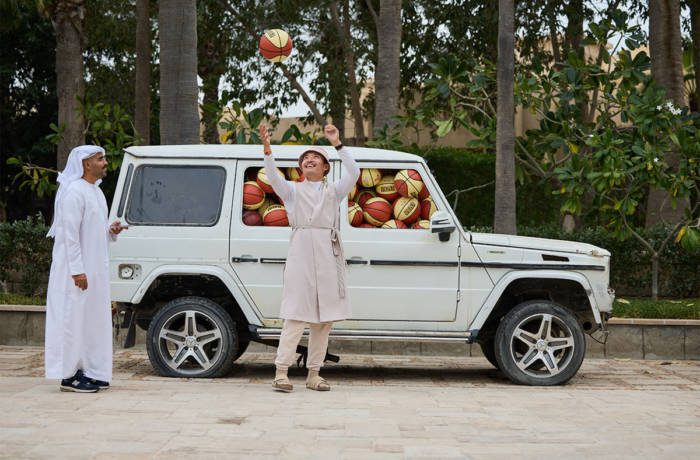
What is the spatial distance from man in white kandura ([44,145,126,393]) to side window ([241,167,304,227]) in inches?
53.2

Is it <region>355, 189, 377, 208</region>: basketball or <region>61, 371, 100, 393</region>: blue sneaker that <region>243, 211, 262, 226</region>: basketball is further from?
<region>61, 371, 100, 393</region>: blue sneaker

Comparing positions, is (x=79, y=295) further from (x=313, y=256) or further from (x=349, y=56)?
(x=349, y=56)

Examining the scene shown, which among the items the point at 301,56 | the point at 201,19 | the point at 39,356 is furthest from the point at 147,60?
the point at 39,356

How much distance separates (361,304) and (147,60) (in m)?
12.4

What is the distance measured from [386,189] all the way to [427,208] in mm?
382

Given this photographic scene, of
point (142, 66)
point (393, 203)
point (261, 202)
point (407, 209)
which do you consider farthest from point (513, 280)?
point (142, 66)

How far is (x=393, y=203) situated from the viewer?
10.1 meters

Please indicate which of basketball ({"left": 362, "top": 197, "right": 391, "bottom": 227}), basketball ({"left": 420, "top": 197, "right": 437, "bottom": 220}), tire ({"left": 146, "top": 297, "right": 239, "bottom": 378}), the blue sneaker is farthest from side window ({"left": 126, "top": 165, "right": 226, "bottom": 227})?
basketball ({"left": 420, "top": 197, "right": 437, "bottom": 220})

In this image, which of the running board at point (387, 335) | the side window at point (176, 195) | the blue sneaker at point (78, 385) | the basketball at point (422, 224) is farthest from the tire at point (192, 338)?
the basketball at point (422, 224)

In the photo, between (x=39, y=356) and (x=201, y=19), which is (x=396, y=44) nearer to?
(x=39, y=356)

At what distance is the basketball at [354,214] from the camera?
10.0m

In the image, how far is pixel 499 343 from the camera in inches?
390

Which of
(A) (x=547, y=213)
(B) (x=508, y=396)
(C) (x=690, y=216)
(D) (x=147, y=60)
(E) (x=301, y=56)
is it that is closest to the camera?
(B) (x=508, y=396)

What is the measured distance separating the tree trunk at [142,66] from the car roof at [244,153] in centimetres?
1086
